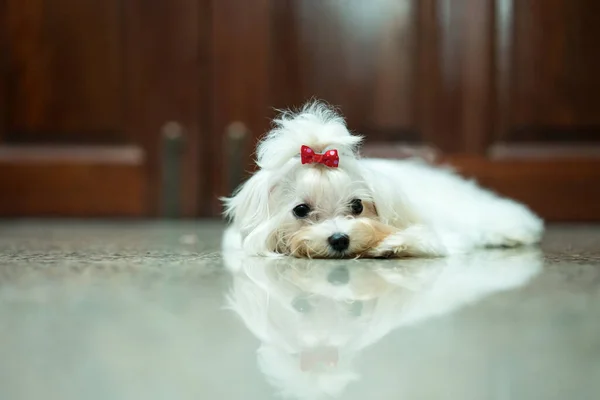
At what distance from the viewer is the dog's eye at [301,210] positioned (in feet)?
4.46

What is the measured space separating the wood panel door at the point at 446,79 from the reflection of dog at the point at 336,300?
2.91 feet

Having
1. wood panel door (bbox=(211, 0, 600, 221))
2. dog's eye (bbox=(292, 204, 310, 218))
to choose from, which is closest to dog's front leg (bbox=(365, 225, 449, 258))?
dog's eye (bbox=(292, 204, 310, 218))

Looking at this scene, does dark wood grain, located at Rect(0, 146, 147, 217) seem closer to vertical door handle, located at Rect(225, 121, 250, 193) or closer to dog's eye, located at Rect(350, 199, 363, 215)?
vertical door handle, located at Rect(225, 121, 250, 193)

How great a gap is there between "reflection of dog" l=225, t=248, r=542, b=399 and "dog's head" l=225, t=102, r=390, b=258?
0.06 m

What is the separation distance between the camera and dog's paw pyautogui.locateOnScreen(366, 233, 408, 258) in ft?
4.27

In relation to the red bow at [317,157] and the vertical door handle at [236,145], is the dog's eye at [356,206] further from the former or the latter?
the vertical door handle at [236,145]

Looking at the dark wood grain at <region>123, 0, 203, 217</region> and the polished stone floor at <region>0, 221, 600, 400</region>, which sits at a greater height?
the dark wood grain at <region>123, 0, 203, 217</region>

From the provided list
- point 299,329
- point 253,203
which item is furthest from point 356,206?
point 299,329

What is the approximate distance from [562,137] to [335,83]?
0.70 metres

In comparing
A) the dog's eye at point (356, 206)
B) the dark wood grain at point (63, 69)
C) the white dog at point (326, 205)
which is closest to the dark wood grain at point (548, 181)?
the white dog at point (326, 205)

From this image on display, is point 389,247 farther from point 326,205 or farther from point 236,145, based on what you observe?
point 236,145

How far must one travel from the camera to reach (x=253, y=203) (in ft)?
4.61

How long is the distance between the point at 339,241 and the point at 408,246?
126 mm

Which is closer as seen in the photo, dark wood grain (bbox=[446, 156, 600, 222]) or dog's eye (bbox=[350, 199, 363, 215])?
dog's eye (bbox=[350, 199, 363, 215])
